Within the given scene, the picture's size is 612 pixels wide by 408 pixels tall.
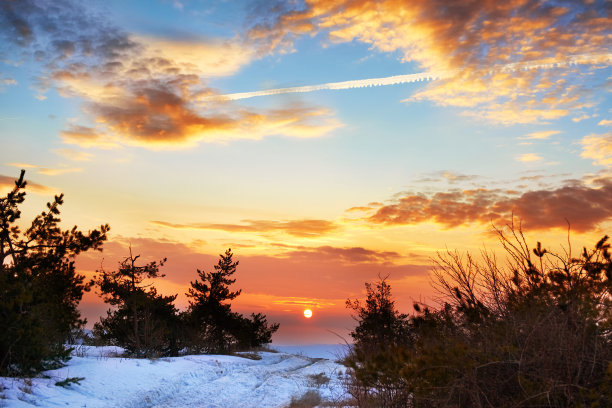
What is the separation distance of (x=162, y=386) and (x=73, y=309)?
541 centimetres

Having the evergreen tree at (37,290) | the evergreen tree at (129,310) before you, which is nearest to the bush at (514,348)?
the evergreen tree at (37,290)

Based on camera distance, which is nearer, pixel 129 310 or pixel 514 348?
pixel 514 348

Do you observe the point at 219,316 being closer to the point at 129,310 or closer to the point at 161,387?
the point at 129,310

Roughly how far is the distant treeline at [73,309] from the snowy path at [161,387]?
118 centimetres

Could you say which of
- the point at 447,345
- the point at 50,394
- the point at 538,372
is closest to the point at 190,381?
the point at 50,394

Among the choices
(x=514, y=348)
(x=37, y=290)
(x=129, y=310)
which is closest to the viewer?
(x=514, y=348)

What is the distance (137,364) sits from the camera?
1816 centimetres

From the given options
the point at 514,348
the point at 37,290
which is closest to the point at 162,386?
the point at 37,290

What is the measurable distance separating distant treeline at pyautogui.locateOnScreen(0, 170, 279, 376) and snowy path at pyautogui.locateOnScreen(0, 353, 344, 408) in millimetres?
1179

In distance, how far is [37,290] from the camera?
15219mm

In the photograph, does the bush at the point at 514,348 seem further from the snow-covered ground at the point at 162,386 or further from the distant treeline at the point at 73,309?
the distant treeline at the point at 73,309

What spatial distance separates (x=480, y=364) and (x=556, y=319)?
1.25m

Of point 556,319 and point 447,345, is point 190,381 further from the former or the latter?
point 556,319

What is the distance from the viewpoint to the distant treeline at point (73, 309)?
14.1 meters
